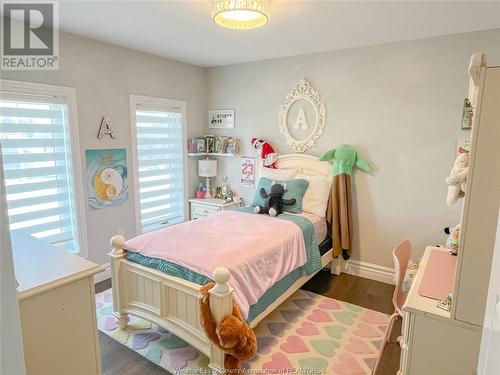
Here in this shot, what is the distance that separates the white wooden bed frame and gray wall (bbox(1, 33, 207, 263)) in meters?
1.02

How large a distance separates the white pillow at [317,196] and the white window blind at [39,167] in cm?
233

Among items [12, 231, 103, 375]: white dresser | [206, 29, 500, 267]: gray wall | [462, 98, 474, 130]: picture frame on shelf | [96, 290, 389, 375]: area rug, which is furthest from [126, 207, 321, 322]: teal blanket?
[462, 98, 474, 130]: picture frame on shelf

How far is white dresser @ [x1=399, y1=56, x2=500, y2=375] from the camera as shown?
3.65 feet

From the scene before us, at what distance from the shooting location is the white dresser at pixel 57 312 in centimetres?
119

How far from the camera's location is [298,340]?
7.55ft

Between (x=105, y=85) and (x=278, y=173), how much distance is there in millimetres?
2039

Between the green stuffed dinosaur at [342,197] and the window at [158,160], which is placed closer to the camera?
the green stuffed dinosaur at [342,197]

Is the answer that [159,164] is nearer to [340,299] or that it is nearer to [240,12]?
[240,12]

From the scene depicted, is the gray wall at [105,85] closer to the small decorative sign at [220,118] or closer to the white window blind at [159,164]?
the white window blind at [159,164]

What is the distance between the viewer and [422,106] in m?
2.85

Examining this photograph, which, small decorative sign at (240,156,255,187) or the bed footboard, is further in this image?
small decorative sign at (240,156,255,187)

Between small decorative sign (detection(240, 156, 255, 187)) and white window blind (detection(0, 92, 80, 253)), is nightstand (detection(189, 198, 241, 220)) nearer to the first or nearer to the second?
small decorative sign (detection(240, 156, 255, 187))

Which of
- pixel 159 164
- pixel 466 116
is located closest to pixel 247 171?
pixel 159 164

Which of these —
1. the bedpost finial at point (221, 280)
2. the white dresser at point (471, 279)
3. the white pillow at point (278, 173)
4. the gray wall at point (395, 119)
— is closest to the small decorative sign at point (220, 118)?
the gray wall at point (395, 119)
